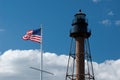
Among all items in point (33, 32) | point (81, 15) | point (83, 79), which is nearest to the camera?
point (33, 32)

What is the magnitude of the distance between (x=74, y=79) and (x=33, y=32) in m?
22.9

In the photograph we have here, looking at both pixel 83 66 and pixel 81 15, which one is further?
pixel 81 15

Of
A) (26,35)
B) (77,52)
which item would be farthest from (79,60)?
(26,35)

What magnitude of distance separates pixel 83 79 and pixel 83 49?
212 inches

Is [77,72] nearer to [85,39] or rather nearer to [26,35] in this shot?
[85,39]

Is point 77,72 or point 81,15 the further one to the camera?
point 81,15

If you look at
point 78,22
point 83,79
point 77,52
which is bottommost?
point 83,79

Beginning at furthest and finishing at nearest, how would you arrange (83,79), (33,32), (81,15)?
(81,15) < (83,79) < (33,32)

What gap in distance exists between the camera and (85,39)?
71750mm

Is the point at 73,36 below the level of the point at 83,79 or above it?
above

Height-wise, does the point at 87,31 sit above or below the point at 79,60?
above

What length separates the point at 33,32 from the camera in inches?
1932

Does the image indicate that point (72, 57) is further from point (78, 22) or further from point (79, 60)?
point (78, 22)

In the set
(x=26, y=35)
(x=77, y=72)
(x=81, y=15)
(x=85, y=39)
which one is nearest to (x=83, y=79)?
(x=77, y=72)
